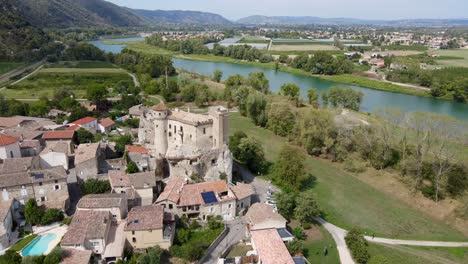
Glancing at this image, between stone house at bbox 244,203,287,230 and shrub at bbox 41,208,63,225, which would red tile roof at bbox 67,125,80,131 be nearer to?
shrub at bbox 41,208,63,225

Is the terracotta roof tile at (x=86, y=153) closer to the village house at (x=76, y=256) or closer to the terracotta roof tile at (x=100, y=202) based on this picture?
the terracotta roof tile at (x=100, y=202)

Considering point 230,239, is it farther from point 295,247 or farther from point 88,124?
point 88,124

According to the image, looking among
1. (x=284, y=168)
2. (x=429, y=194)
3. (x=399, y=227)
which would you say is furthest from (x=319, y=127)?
(x=399, y=227)

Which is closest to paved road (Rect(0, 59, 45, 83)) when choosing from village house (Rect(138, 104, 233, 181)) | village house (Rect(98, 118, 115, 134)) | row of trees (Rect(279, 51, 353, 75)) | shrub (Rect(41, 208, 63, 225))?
village house (Rect(98, 118, 115, 134))

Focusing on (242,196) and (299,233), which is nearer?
(299,233)

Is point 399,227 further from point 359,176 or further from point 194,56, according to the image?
point 194,56

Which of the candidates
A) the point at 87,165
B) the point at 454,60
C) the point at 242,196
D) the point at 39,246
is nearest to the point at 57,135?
the point at 87,165

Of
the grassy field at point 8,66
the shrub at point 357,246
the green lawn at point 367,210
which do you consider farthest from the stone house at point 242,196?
the grassy field at point 8,66
